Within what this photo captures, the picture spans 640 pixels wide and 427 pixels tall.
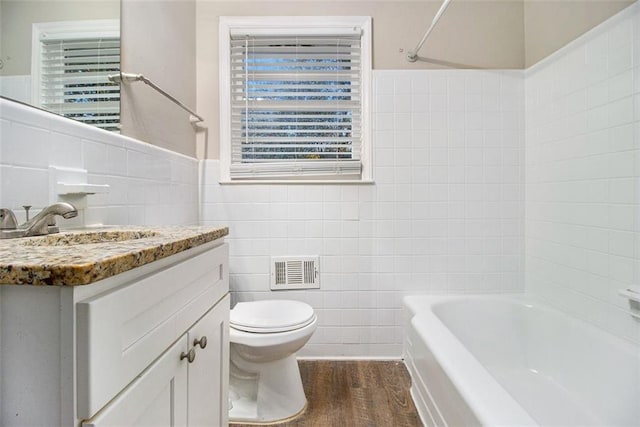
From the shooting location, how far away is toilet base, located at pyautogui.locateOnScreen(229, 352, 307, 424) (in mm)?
1425

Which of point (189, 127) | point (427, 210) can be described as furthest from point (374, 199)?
point (189, 127)

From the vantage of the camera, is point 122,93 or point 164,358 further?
point 122,93

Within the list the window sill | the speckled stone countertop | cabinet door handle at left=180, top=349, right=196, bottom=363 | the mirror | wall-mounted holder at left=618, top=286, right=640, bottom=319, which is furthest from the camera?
the window sill

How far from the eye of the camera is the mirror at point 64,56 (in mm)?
814

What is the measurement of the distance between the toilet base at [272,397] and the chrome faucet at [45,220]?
0.87 metres

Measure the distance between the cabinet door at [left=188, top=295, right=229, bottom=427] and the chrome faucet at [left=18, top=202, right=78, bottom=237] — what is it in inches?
17.6

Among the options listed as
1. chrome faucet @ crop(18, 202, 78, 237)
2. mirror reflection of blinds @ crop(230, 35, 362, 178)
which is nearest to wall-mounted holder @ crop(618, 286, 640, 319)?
mirror reflection of blinds @ crop(230, 35, 362, 178)

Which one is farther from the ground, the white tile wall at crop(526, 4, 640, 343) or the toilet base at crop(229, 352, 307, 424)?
the white tile wall at crop(526, 4, 640, 343)

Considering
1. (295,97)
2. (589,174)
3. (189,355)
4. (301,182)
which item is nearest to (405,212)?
(301,182)

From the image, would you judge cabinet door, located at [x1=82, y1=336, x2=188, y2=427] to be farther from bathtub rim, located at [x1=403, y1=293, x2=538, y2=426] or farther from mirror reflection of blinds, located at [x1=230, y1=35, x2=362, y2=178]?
mirror reflection of blinds, located at [x1=230, y1=35, x2=362, y2=178]

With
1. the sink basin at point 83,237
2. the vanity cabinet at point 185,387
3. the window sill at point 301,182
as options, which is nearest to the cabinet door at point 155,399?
the vanity cabinet at point 185,387

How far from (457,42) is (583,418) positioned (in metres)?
2.03

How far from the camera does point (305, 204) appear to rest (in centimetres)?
193

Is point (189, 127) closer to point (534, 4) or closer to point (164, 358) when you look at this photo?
point (164, 358)
